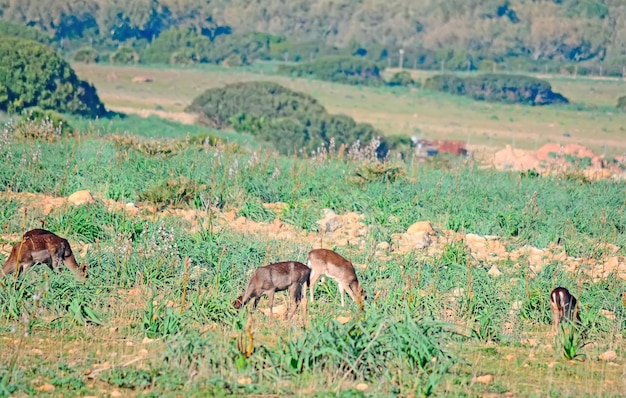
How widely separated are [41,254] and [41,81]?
2807 centimetres

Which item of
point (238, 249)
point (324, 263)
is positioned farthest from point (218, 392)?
point (238, 249)

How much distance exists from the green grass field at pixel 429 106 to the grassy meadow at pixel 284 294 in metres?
26.6

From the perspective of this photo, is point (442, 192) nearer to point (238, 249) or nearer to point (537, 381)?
point (238, 249)

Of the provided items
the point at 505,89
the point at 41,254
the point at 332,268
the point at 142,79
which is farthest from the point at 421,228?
the point at 505,89

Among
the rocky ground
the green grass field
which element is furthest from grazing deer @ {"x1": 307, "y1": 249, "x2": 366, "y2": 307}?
the green grass field

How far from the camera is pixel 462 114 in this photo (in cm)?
5247

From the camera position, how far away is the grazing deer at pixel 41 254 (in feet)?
26.5

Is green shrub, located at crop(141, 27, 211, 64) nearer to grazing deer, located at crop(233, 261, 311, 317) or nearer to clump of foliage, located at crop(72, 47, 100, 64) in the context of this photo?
clump of foliage, located at crop(72, 47, 100, 64)

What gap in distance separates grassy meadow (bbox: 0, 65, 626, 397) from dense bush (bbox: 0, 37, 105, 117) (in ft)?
64.3

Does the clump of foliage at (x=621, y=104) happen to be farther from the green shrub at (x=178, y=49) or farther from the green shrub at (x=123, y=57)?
the green shrub at (x=123, y=57)

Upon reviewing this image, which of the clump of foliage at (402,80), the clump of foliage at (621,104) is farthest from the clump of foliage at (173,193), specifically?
the clump of foliage at (402,80)

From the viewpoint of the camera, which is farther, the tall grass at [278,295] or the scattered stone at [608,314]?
the scattered stone at [608,314]

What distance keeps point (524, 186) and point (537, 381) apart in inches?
290

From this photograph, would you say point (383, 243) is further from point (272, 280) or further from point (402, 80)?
point (402, 80)
